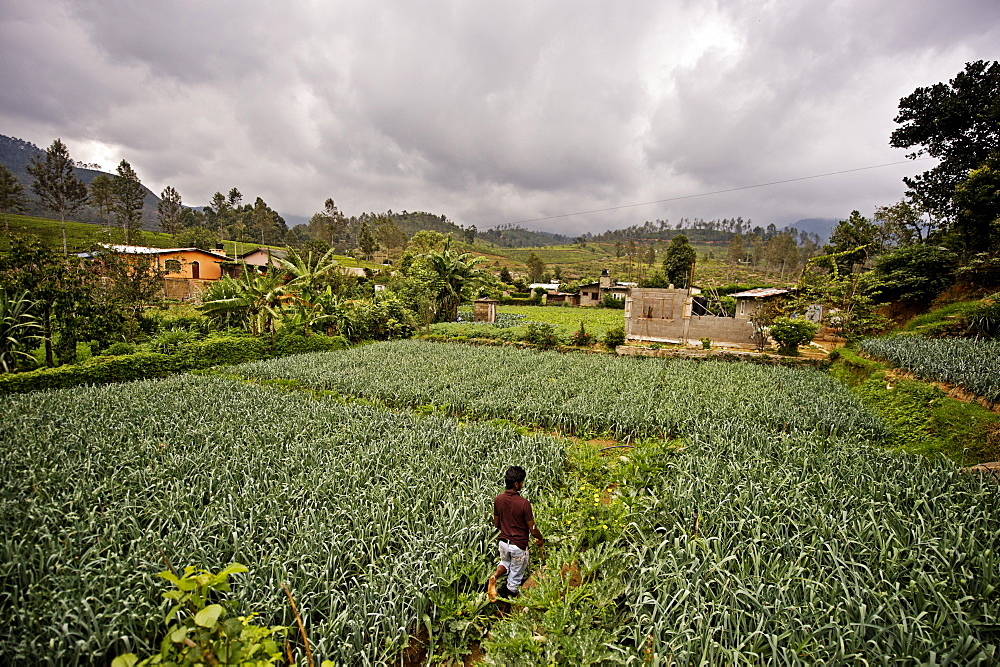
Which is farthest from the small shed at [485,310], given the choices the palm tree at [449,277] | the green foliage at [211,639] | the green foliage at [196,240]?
the green foliage at [196,240]

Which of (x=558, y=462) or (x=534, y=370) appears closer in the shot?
(x=558, y=462)

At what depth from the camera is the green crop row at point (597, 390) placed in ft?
23.0

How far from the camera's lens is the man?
3451 mm

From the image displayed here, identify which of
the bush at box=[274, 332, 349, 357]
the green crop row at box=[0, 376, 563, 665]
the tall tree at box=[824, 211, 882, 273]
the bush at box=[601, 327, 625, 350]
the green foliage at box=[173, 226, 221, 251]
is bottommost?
the green crop row at box=[0, 376, 563, 665]

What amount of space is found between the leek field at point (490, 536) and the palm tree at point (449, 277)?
16.3 m

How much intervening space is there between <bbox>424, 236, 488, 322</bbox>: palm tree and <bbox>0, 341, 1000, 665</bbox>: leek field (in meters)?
16.3

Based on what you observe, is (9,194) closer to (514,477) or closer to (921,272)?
(514,477)

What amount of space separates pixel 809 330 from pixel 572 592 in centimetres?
1310

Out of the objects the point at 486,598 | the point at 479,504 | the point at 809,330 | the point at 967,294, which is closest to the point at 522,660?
the point at 486,598

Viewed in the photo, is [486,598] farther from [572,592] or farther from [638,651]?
[638,651]

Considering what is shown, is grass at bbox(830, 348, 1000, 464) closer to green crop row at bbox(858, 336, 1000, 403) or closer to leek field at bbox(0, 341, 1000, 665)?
green crop row at bbox(858, 336, 1000, 403)

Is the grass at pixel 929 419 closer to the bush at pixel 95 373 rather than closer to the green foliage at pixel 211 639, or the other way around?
the green foliage at pixel 211 639

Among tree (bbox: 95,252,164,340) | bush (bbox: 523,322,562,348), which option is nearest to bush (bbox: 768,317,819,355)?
bush (bbox: 523,322,562,348)

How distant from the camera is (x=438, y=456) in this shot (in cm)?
549
